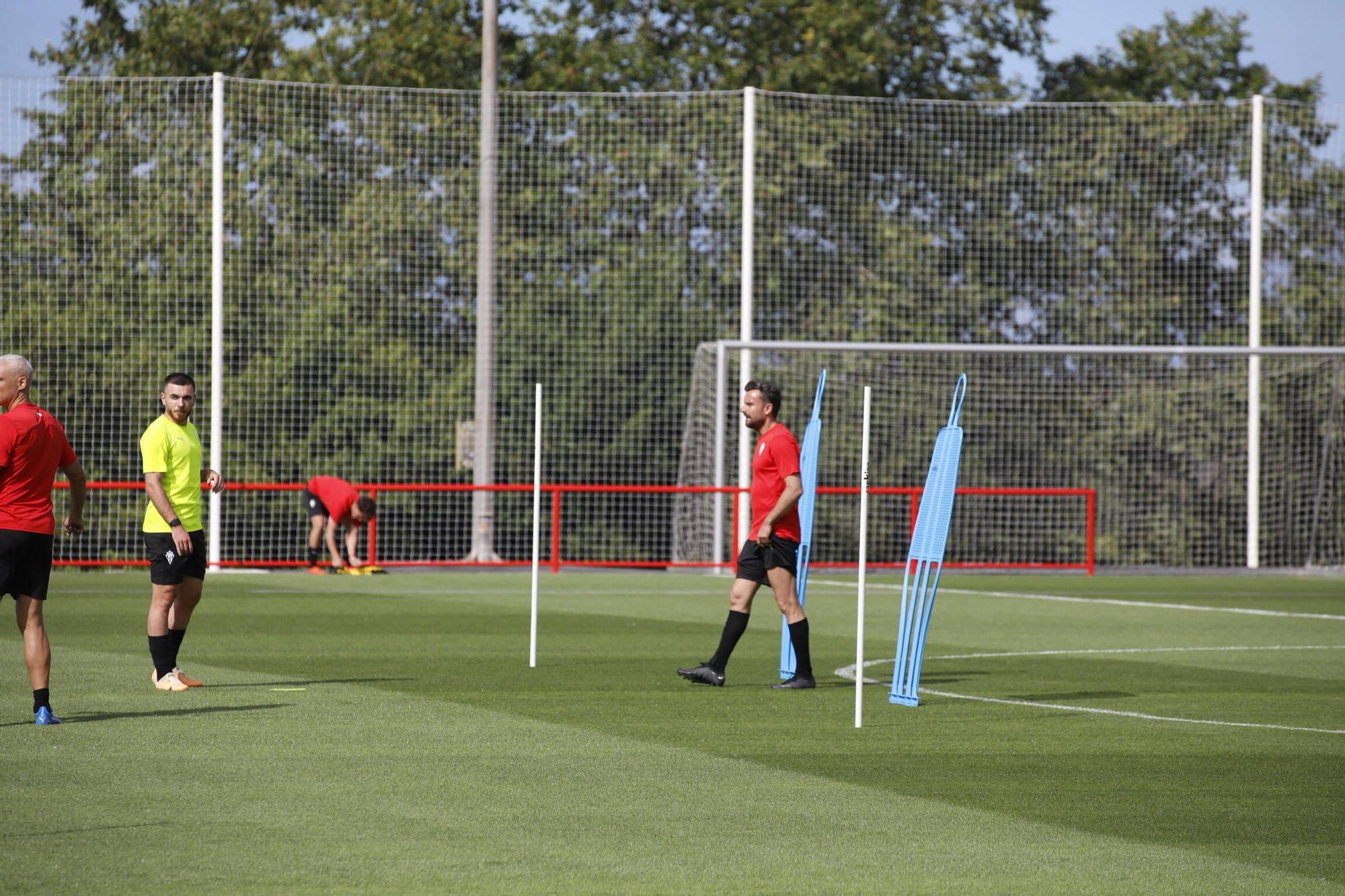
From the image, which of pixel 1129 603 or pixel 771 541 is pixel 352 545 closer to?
pixel 1129 603

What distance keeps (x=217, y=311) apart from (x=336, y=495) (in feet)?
11.1

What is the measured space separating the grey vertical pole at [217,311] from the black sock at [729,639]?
1394cm

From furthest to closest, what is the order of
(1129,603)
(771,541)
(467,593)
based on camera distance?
(467,593)
(1129,603)
(771,541)

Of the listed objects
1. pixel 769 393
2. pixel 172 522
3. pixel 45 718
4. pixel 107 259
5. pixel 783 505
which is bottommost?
pixel 45 718

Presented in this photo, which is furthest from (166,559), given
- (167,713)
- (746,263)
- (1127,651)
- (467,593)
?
(746,263)

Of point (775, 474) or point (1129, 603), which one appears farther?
point (1129, 603)

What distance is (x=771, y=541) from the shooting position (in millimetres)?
12039

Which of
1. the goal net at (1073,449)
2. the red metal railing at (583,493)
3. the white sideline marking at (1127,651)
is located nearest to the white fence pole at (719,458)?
the red metal railing at (583,493)

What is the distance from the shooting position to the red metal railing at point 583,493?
24.7 metres

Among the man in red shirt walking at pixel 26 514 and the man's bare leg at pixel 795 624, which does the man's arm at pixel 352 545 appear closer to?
the man's bare leg at pixel 795 624

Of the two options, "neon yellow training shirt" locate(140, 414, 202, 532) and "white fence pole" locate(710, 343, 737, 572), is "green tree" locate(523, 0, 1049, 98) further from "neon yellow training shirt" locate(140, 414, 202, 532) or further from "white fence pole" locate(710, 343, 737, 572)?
"neon yellow training shirt" locate(140, 414, 202, 532)

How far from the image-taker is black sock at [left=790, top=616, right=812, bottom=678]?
1198 cm

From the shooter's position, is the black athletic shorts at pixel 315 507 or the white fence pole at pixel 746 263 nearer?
the black athletic shorts at pixel 315 507

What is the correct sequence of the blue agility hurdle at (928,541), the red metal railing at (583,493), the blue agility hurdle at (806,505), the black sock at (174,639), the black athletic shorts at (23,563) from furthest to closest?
the red metal railing at (583,493)
the blue agility hurdle at (806,505)
the black sock at (174,639)
the blue agility hurdle at (928,541)
the black athletic shorts at (23,563)
